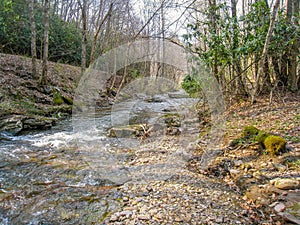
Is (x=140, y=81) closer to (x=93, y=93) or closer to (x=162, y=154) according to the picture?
(x=93, y=93)

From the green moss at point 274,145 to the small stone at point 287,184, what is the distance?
73 cm

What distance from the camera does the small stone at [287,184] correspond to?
2.85 meters

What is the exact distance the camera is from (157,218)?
2598 mm

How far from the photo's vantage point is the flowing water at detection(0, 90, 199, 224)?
2.78 metres

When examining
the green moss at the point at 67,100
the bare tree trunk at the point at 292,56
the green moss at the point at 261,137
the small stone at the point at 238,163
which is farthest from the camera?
the green moss at the point at 67,100

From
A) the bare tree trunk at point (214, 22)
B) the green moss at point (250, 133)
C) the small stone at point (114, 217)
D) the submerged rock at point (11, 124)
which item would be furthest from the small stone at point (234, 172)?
the submerged rock at point (11, 124)

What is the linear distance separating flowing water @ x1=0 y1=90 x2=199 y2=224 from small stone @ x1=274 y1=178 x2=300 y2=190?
2.18 m

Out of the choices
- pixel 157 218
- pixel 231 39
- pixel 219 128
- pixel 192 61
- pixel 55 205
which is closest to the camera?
pixel 157 218

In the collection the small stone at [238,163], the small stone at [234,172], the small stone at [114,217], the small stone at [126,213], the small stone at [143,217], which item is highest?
the small stone at [238,163]

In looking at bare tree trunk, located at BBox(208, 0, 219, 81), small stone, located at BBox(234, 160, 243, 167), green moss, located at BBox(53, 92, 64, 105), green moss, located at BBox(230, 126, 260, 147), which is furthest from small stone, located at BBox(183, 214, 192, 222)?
green moss, located at BBox(53, 92, 64, 105)

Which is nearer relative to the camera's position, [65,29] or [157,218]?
[157,218]

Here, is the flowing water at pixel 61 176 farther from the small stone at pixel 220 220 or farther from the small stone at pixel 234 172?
the small stone at pixel 234 172

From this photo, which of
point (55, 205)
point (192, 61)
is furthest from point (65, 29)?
point (55, 205)

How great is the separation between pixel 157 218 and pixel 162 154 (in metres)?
2.30
